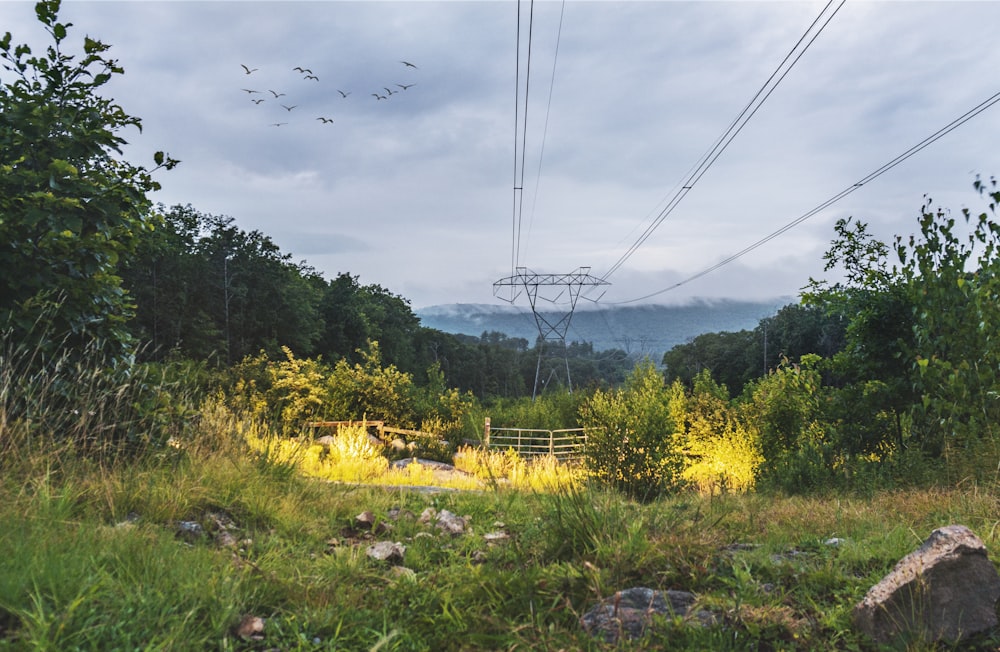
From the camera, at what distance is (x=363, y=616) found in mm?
3117

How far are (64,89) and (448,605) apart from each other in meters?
5.11

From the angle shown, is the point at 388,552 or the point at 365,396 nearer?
the point at 388,552

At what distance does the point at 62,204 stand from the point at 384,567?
12.2ft

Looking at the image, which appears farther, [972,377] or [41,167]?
[972,377]

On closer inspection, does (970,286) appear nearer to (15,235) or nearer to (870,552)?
(870,552)

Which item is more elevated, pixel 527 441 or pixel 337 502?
pixel 337 502

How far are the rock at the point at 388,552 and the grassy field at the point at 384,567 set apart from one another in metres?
0.07

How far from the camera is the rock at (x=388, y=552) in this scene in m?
3.95

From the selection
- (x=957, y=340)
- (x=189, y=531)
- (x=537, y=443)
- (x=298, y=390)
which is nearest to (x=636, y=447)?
(x=957, y=340)

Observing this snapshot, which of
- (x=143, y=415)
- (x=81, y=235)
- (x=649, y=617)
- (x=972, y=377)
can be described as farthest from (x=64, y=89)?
(x=972, y=377)

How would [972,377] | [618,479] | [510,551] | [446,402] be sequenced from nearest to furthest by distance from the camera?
[510,551] < [972,377] < [618,479] < [446,402]

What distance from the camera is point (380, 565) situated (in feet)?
12.5

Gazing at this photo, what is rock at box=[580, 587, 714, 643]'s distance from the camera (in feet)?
9.08

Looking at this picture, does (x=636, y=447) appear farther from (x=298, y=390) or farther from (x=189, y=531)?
(x=298, y=390)
